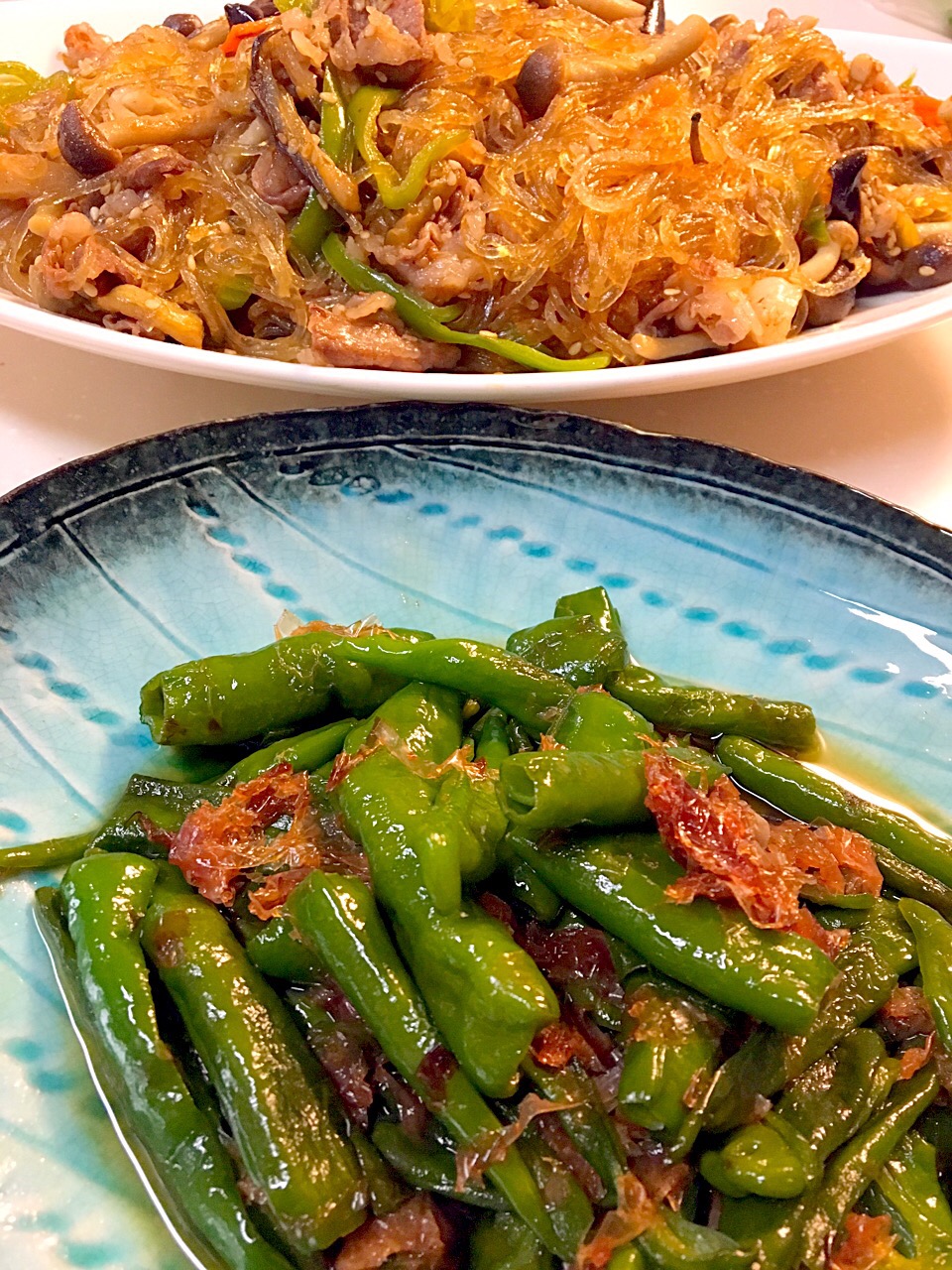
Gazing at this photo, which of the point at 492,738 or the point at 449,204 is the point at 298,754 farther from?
the point at 449,204

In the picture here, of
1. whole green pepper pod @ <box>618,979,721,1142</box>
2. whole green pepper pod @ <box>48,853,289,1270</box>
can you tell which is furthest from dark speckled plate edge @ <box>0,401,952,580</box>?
whole green pepper pod @ <box>618,979,721,1142</box>

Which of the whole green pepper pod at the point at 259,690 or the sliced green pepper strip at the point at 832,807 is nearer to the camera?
the sliced green pepper strip at the point at 832,807

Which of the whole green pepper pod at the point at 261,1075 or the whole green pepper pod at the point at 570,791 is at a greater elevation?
the whole green pepper pod at the point at 570,791

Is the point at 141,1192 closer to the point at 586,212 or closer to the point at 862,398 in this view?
the point at 586,212

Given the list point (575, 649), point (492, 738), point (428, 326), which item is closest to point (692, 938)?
point (492, 738)

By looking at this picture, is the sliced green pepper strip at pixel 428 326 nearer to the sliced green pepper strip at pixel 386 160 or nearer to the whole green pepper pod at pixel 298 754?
the sliced green pepper strip at pixel 386 160

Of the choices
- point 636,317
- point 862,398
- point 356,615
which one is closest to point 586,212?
point 636,317

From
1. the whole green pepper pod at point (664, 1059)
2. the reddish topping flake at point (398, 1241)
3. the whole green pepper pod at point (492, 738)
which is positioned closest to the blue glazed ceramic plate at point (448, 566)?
the whole green pepper pod at point (492, 738)
